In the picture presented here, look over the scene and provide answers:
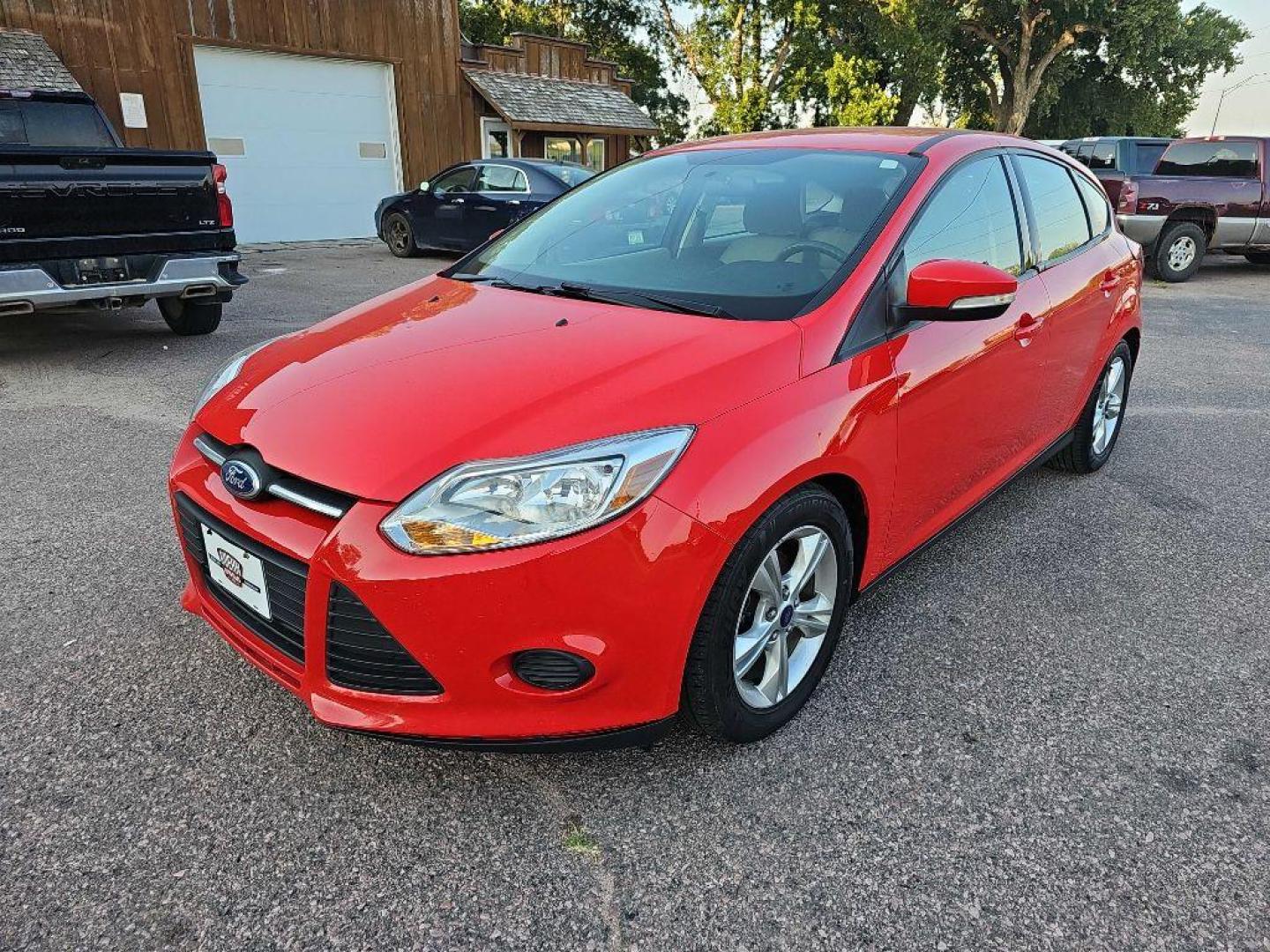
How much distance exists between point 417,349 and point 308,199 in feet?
47.6

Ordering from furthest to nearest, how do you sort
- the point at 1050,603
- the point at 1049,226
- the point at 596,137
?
the point at 596,137 → the point at 1049,226 → the point at 1050,603

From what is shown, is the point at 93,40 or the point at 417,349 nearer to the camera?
the point at 417,349

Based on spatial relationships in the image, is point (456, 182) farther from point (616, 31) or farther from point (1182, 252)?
point (616, 31)

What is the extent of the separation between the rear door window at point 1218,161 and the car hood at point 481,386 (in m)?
11.8

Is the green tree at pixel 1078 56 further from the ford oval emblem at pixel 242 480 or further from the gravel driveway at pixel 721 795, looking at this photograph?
the ford oval emblem at pixel 242 480

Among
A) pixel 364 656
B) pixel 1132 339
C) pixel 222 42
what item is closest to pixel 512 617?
pixel 364 656

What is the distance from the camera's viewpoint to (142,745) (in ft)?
7.54

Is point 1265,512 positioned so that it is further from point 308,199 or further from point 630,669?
point 308,199

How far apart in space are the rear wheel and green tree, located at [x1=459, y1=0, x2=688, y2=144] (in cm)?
2746


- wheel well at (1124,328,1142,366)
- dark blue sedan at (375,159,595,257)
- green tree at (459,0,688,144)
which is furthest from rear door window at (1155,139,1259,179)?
green tree at (459,0,688,144)

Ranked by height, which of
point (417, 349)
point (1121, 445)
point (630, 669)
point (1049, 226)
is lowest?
point (1121, 445)

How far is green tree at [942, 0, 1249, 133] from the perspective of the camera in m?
26.8

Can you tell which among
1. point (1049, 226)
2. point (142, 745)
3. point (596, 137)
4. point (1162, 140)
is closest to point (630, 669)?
point (142, 745)

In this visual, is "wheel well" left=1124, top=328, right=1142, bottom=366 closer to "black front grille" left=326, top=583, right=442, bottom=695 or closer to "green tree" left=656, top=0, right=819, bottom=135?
"black front grille" left=326, top=583, right=442, bottom=695
